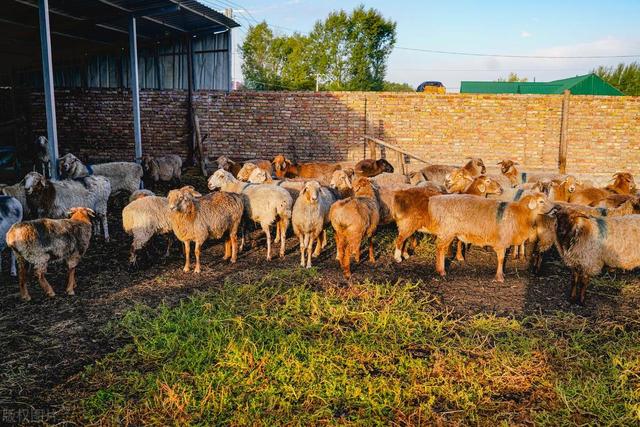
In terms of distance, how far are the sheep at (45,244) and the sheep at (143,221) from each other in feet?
3.16

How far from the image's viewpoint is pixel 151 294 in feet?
22.4

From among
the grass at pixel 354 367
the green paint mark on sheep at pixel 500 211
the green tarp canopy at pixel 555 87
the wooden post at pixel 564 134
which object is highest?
the green tarp canopy at pixel 555 87

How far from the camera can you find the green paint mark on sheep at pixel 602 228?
6683 mm

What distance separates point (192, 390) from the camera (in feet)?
14.4

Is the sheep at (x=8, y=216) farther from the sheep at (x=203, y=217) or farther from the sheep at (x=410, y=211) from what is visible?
the sheep at (x=410, y=211)

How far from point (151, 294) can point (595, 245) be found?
6.17 m

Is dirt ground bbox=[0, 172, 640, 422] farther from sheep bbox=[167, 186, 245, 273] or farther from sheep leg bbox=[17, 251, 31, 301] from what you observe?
sheep bbox=[167, 186, 245, 273]

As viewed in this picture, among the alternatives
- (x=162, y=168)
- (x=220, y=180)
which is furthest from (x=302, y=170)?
(x=162, y=168)

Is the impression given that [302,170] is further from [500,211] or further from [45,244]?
[45,244]

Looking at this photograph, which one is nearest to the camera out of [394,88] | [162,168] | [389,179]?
[389,179]

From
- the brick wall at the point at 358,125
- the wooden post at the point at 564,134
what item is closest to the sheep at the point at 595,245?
the brick wall at the point at 358,125

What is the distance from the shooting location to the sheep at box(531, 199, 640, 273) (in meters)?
7.64

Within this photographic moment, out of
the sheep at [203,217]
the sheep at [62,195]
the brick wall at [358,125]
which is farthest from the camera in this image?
the brick wall at [358,125]

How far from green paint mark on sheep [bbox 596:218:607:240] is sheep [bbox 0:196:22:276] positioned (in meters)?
8.51
